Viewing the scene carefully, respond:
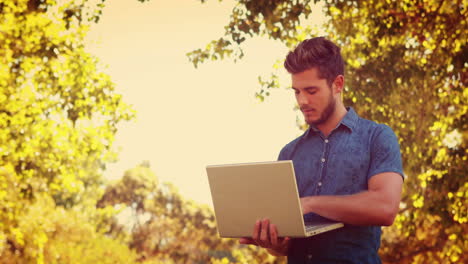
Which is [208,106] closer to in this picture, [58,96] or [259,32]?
[58,96]

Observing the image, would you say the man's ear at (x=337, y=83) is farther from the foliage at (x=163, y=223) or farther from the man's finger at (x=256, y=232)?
the foliage at (x=163, y=223)

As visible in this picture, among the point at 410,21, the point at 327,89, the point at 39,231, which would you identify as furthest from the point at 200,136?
the point at 327,89

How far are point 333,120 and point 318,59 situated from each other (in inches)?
10.4

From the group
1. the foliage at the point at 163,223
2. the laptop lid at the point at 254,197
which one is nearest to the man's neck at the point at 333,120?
the laptop lid at the point at 254,197

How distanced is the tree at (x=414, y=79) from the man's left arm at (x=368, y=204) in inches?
180

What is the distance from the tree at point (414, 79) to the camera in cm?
675

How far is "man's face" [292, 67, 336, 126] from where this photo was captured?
2.39 m

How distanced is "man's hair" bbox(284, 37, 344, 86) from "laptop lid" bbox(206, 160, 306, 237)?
526 millimetres

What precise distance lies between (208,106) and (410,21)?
55.9 feet

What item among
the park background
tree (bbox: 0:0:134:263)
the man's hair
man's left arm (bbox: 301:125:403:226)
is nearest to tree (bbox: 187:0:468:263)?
the park background

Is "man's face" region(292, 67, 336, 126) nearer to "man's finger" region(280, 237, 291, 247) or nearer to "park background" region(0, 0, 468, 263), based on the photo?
"man's finger" region(280, 237, 291, 247)

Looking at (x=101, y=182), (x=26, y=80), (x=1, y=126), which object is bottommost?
(x=101, y=182)

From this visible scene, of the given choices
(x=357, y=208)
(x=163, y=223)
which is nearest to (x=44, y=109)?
(x=357, y=208)

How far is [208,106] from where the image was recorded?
945 inches
